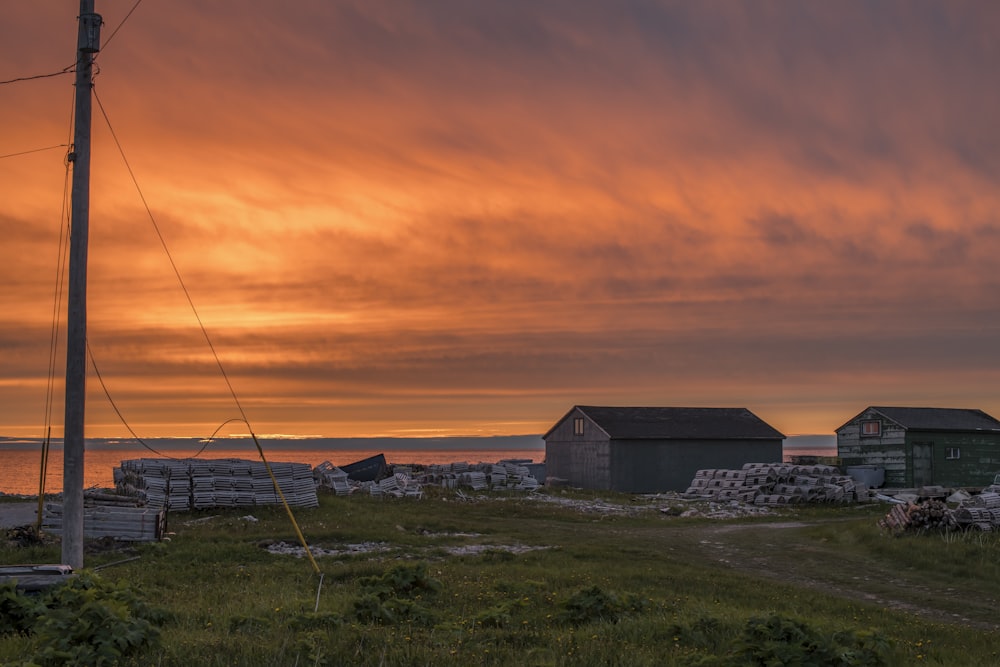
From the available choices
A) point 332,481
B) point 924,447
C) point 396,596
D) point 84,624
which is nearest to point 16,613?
point 84,624

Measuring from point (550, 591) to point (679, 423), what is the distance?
1777 inches

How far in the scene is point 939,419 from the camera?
56.5m

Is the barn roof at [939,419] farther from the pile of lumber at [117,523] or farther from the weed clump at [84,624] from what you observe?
the weed clump at [84,624]

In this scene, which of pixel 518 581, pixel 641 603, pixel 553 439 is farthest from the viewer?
pixel 553 439

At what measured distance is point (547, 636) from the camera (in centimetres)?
1296

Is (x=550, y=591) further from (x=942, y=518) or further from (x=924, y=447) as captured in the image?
(x=924, y=447)

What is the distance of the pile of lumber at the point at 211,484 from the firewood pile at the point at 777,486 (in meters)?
24.5

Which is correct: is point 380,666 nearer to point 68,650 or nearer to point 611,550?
point 68,650

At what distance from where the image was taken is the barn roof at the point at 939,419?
A: 2152 inches

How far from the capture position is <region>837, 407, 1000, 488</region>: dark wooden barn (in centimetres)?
5409

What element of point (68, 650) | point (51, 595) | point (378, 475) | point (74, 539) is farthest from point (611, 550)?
point (378, 475)

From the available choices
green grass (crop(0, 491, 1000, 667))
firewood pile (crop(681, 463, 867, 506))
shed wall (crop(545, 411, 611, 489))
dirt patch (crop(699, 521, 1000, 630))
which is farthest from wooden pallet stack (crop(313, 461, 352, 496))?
dirt patch (crop(699, 521, 1000, 630))

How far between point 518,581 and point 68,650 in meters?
10.2

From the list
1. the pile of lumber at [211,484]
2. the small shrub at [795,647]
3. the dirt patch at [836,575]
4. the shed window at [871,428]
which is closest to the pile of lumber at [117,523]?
the pile of lumber at [211,484]
